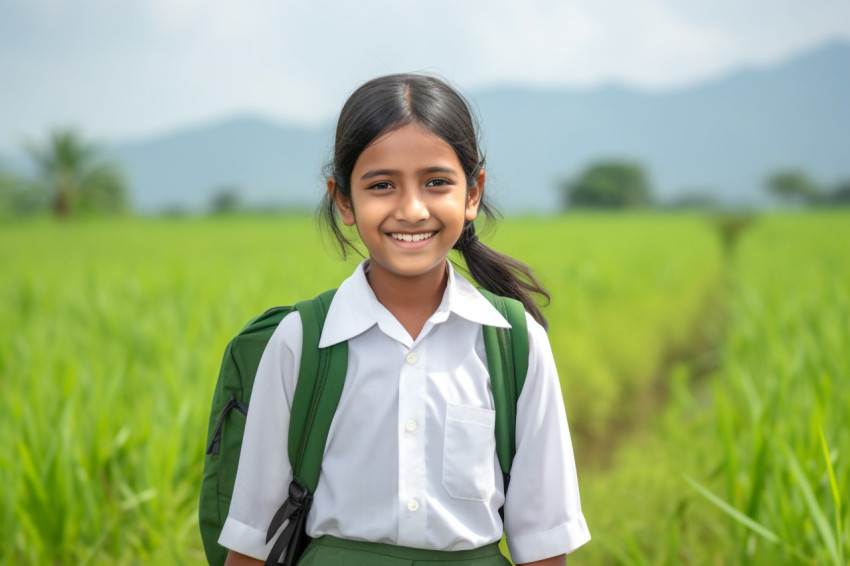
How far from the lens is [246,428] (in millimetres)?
1335

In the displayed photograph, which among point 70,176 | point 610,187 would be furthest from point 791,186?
point 70,176

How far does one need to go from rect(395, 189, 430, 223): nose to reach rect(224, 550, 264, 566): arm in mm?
558

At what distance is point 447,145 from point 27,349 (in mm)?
3058

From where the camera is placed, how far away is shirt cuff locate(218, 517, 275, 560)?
1349mm

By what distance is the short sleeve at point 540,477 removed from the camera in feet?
4.38

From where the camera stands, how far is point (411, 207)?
1267mm

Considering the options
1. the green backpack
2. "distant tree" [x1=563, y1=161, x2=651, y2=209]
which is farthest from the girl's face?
"distant tree" [x1=563, y1=161, x2=651, y2=209]

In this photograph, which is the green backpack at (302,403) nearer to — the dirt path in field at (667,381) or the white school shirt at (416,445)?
the white school shirt at (416,445)

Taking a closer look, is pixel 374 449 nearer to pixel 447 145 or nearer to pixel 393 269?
pixel 393 269

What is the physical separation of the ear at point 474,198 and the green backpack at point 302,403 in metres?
0.12

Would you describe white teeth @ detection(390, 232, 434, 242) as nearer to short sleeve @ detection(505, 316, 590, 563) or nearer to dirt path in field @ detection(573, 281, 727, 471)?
short sleeve @ detection(505, 316, 590, 563)

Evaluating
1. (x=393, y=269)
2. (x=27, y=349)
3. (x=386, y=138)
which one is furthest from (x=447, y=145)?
(x=27, y=349)

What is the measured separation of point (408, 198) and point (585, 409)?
350 centimetres

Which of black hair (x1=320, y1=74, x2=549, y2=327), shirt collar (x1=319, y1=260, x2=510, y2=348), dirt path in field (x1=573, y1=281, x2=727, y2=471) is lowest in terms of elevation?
dirt path in field (x1=573, y1=281, x2=727, y2=471)
